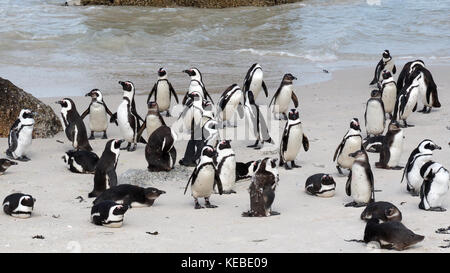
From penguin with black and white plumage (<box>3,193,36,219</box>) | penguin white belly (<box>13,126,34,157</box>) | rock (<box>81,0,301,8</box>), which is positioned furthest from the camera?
rock (<box>81,0,301,8</box>)

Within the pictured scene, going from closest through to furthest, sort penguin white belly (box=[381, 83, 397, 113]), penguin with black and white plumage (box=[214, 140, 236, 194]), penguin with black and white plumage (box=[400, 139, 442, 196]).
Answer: penguin with black and white plumage (box=[400, 139, 442, 196]) < penguin with black and white plumage (box=[214, 140, 236, 194]) < penguin white belly (box=[381, 83, 397, 113])

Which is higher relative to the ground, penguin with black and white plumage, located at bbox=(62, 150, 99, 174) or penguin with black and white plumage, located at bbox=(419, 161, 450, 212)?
penguin with black and white plumage, located at bbox=(419, 161, 450, 212)

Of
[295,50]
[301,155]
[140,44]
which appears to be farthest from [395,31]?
[301,155]

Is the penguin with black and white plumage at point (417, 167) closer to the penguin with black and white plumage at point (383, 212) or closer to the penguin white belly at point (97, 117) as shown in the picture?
the penguin with black and white plumage at point (383, 212)

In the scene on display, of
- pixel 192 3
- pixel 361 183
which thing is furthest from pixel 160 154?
pixel 192 3

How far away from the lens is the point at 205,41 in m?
20.2

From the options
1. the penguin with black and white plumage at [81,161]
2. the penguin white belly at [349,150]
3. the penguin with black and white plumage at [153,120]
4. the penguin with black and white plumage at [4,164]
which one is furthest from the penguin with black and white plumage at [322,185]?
the penguin with black and white plumage at [4,164]

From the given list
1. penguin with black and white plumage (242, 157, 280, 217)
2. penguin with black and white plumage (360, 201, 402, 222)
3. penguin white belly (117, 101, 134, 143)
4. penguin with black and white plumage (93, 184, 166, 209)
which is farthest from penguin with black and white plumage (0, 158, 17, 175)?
penguin with black and white plumage (360, 201, 402, 222)

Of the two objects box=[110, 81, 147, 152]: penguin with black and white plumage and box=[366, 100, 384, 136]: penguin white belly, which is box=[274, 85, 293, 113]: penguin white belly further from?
box=[110, 81, 147, 152]: penguin with black and white plumage

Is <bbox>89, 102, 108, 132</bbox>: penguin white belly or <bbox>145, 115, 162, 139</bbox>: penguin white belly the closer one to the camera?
<bbox>145, 115, 162, 139</bbox>: penguin white belly

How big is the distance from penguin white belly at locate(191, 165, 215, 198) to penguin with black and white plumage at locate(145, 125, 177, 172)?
4.21 feet

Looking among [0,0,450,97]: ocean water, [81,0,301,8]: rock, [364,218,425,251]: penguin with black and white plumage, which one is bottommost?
[0,0,450,97]: ocean water

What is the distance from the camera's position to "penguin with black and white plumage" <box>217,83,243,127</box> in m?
11.1

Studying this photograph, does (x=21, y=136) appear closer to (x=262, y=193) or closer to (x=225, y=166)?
(x=225, y=166)
